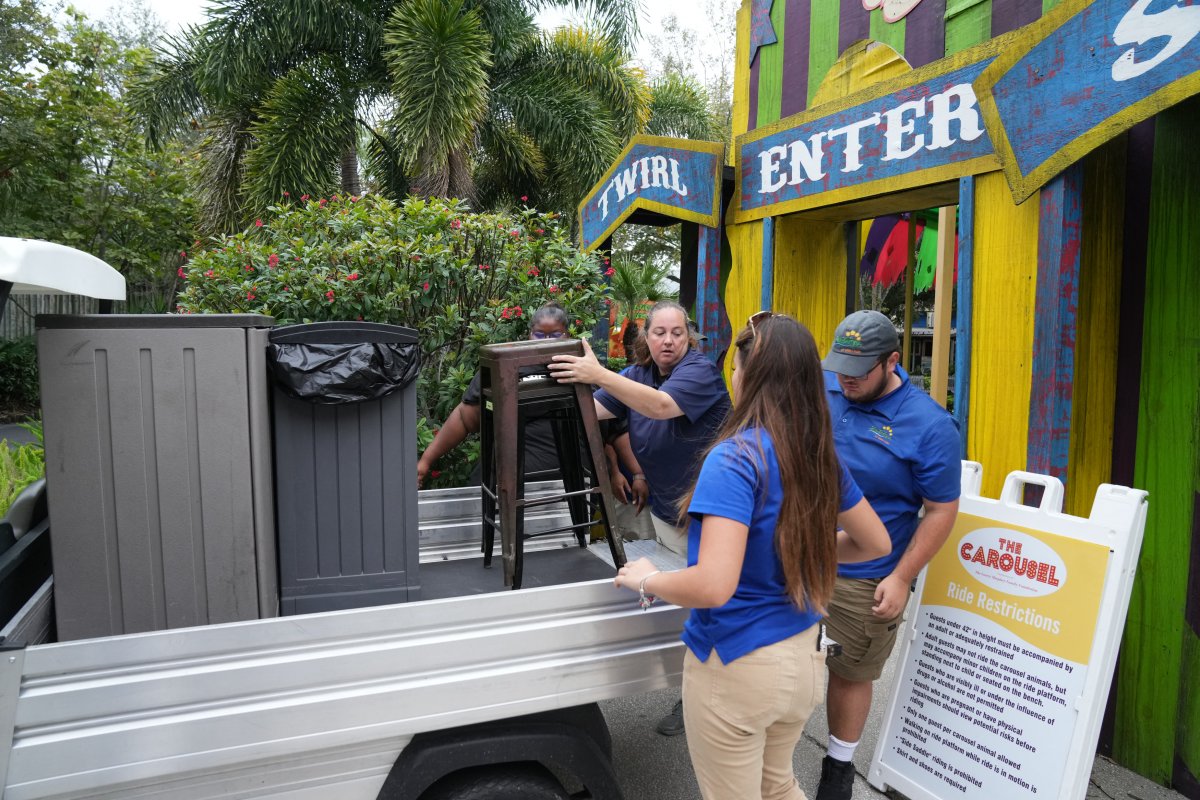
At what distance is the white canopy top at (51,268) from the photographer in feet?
5.82

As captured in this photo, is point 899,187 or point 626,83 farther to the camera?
point 626,83

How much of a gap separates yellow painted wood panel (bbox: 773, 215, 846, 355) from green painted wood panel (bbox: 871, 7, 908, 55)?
1.08 meters

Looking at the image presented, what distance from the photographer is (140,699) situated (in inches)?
62.7

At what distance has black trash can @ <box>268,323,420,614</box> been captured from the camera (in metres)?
2.40

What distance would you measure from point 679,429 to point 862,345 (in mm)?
809

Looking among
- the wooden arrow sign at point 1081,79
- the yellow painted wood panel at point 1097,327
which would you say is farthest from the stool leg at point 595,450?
the wooden arrow sign at point 1081,79

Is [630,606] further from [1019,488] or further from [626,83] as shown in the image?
[626,83]

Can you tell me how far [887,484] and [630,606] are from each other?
3.37ft

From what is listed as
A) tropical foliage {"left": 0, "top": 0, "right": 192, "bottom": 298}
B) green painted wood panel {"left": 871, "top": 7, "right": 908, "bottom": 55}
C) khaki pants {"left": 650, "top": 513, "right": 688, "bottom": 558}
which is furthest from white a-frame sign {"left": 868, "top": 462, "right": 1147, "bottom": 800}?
tropical foliage {"left": 0, "top": 0, "right": 192, "bottom": 298}

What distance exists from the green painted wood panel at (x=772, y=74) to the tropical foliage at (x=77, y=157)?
13217 mm

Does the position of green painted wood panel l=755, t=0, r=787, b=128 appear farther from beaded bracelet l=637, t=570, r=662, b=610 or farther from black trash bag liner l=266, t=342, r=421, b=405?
beaded bracelet l=637, t=570, r=662, b=610

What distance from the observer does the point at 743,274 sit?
513 centimetres

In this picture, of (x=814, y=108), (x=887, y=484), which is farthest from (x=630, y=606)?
(x=814, y=108)

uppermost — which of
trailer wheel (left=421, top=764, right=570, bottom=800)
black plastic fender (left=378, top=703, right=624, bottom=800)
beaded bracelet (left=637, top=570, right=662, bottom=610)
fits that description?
beaded bracelet (left=637, top=570, right=662, bottom=610)
